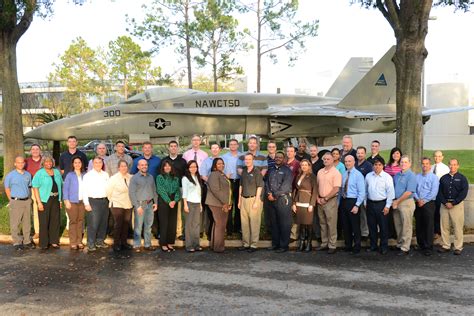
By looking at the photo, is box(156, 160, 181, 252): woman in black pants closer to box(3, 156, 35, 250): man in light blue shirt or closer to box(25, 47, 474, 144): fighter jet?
box(3, 156, 35, 250): man in light blue shirt

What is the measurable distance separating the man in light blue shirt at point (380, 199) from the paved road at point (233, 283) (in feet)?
1.46

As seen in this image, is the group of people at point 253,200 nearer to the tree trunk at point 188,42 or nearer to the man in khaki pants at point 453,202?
the man in khaki pants at point 453,202

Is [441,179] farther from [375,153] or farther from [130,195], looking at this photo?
[130,195]

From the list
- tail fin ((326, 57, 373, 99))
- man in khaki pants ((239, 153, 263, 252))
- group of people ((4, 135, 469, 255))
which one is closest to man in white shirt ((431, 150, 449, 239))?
group of people ((4, 135, 469, 255))

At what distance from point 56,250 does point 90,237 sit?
715 mm

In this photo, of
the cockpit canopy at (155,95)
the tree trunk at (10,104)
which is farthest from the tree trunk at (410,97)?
the tree trunk at (10,104)

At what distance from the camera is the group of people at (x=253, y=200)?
24.7ft

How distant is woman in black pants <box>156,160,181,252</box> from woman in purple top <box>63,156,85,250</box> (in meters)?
1.46

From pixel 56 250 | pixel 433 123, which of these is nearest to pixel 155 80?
pixel 433 123

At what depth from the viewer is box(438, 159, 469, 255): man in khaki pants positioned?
7.45 m

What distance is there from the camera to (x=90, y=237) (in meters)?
7.63

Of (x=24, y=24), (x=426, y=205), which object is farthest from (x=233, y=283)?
(x=24, y=24)

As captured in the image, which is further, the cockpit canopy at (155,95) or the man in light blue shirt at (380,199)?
the cockpit canopy at (155,95)

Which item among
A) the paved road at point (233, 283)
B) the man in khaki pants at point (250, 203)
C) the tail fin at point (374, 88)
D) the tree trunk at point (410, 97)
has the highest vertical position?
the tail fin at point (374, 88)
